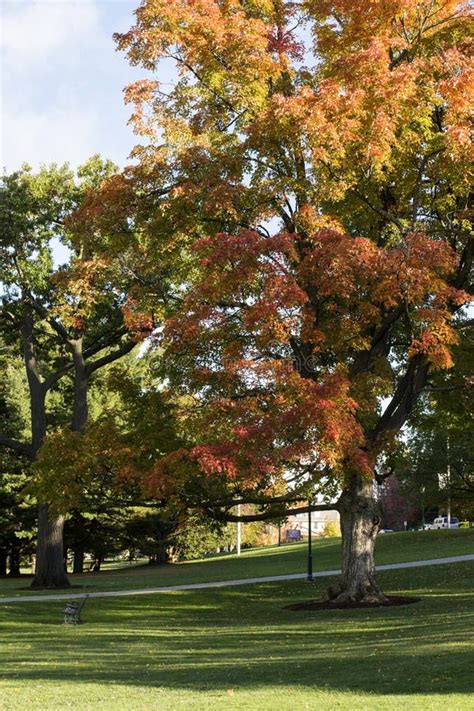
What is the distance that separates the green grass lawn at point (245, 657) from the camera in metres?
9.40

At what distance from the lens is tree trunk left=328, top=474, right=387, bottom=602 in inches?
842

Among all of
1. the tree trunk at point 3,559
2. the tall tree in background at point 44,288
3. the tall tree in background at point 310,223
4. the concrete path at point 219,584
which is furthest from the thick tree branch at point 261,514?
the tree trunk at point 3,559

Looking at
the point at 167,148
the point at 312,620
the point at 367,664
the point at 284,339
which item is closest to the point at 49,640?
the point at 312,620

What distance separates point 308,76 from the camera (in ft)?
73.4

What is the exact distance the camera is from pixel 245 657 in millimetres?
13430

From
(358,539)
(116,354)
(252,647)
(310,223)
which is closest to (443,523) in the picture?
(116,354)

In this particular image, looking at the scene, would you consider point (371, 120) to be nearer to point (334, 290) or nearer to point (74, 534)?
point (334, 290)

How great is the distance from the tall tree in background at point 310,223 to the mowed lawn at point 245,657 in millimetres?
2860

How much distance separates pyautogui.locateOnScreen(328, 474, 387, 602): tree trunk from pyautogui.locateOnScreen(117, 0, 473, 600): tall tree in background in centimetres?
3

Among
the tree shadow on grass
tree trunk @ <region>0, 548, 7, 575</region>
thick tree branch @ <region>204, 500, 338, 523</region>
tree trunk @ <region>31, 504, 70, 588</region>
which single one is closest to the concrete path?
tree trunk @ <region>31, 504, 70, 588</region>

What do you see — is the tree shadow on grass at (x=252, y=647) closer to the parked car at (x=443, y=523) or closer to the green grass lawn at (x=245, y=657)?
the green grass lawn at (x=245, y=657)

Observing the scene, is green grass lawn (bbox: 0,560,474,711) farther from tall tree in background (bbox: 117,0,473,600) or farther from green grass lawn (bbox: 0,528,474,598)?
green grass lawn (bbox: 0,528,474,598)

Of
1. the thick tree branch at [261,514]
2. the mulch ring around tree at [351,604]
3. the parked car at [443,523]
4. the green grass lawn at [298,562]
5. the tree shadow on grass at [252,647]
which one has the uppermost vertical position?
the parked car at [443,523]

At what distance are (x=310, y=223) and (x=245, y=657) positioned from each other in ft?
31.4
